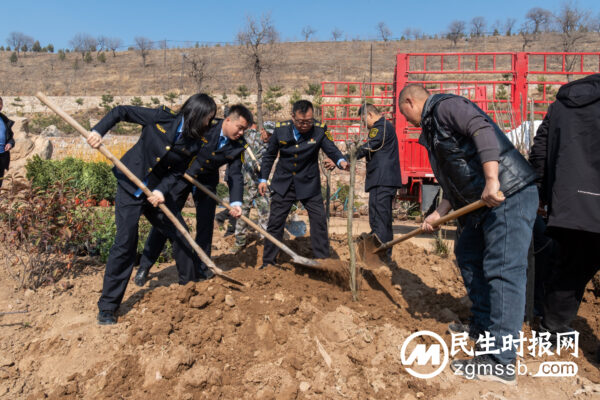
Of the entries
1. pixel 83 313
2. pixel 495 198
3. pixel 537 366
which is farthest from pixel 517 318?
pixel 83 313

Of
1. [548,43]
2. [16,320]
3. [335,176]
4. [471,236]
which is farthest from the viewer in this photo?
[548,43]

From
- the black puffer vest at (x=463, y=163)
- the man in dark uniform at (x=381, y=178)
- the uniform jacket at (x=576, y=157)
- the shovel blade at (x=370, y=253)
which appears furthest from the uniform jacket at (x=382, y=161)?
the uniform jacket at (x=576, y=157)

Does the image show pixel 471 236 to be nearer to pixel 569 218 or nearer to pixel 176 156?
pixel 569 218

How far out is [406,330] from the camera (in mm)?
3029

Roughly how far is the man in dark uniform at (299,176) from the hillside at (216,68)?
98.0 ft

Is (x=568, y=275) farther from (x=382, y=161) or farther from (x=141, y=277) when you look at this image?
(x=141, y=277)

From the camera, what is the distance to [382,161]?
4730 millimetres

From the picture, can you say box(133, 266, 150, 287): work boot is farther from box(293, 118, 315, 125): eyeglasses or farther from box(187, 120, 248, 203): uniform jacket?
box(293, 118, 315, 125): eyeglasses

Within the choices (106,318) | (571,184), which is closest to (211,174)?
(106,318)

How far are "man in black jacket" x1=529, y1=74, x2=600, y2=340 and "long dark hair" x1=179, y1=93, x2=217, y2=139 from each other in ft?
7.40

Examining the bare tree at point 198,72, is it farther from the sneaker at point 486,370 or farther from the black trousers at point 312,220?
the sneaker at point 486,370

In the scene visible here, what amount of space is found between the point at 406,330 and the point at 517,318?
31.3 inches

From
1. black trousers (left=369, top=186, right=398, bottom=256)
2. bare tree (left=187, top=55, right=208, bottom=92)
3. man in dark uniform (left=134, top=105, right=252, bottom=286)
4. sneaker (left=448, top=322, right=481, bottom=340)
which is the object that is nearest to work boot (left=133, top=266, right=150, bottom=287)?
man in dark uniform (left=134, top=105, right=252, bottom=286)
